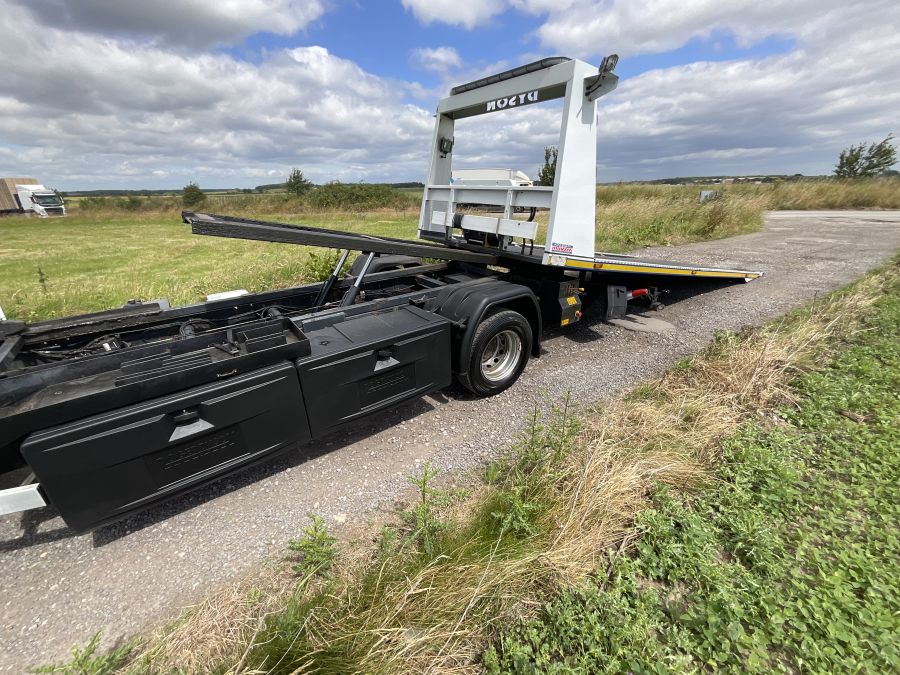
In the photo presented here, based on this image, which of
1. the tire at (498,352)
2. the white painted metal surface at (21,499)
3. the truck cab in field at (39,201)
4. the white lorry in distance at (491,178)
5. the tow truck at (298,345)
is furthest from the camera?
the truck cab in field at (39,201)

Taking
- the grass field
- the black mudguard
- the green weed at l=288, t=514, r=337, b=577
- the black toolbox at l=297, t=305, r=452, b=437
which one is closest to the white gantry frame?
the black mudguard

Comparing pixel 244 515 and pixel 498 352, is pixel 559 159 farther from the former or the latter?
pixel 244 515

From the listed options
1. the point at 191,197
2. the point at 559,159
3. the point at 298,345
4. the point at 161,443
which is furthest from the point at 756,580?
the point at 191,197

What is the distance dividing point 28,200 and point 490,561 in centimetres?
5268

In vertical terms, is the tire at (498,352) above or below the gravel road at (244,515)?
above

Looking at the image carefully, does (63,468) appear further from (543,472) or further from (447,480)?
(543,472)

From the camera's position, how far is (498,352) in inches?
161

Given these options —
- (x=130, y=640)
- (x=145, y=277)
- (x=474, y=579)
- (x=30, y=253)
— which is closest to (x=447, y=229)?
(x=474, y=579)

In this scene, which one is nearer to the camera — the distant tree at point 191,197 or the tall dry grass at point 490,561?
the tall dry grass at point 490,561

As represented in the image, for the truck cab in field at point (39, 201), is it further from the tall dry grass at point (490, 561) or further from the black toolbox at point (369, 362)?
the tall dry grass at point (490, 561)

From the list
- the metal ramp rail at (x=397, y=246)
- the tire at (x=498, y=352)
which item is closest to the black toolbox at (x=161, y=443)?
the metal ramp rail at (x=397, y=246)

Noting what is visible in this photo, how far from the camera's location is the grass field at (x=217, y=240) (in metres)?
7.29

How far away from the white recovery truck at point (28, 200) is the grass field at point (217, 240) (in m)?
3.38

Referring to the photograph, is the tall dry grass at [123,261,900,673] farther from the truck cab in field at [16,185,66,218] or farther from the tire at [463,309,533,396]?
the truck cab in field at [16,185,66,218]
